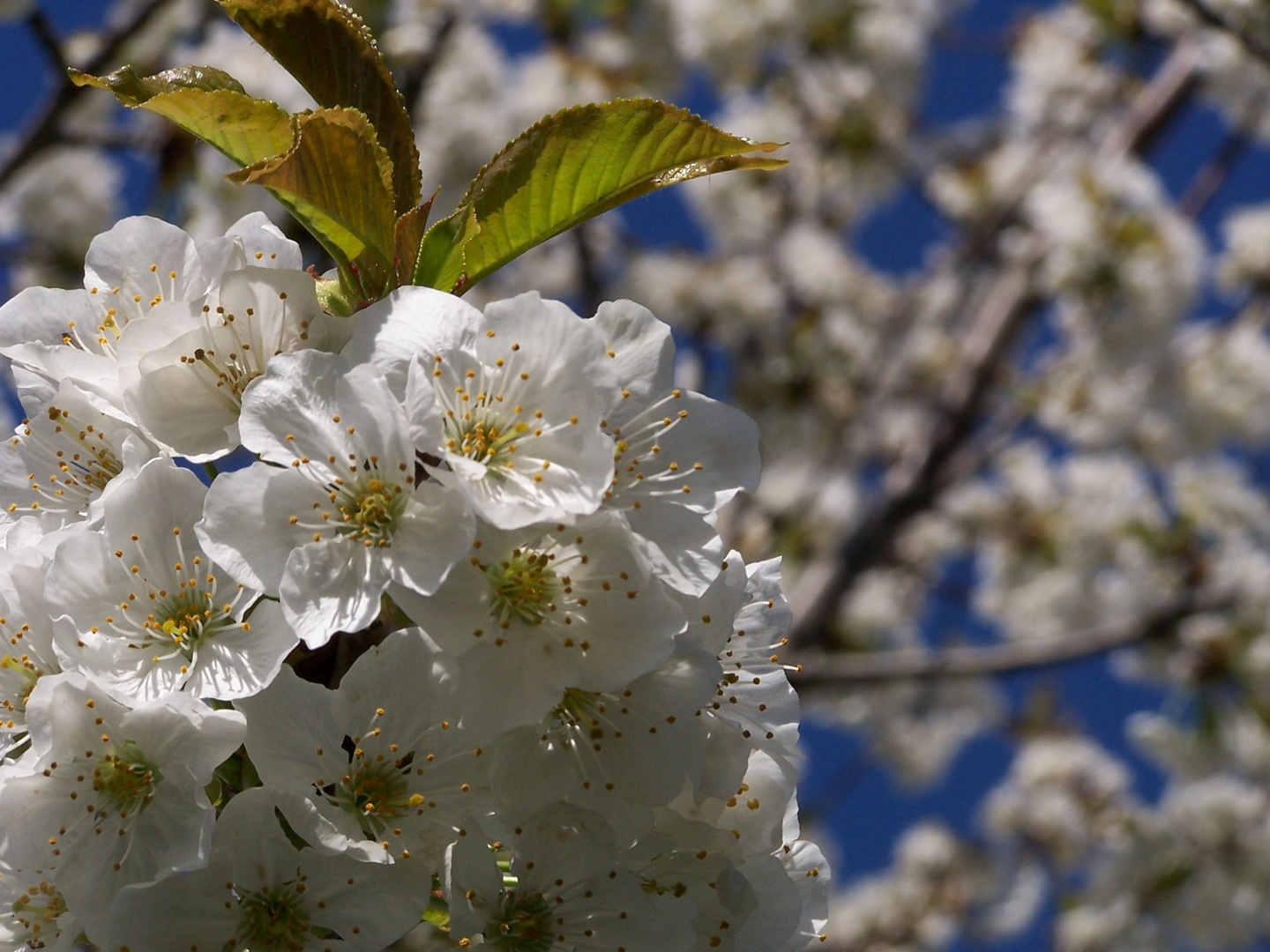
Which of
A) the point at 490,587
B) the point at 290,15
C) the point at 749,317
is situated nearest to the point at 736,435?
the point at 490,587

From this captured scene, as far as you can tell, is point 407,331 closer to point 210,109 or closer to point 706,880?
point 210,109

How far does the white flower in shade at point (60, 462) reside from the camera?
132 cm

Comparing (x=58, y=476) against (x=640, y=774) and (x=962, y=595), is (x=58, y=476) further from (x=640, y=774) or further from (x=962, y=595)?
(x=962, y=595)

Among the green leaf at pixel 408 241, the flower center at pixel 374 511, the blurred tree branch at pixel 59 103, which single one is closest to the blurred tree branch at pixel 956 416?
the blurred tree branch at pixel 59 103

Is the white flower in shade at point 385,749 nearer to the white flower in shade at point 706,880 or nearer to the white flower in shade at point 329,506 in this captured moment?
the white flower in shade at point 329,506

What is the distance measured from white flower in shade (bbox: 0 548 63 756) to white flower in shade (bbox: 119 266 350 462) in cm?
19

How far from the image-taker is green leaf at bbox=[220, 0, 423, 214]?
139cm

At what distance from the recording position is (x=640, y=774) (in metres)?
1.18

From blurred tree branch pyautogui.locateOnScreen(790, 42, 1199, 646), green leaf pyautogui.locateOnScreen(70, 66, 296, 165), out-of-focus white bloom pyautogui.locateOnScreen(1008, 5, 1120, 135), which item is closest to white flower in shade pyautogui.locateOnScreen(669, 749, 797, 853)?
green leaf pyautogui.locateOnScreen(70, 66, 296, 165)

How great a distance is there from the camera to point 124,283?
1444 millimetres

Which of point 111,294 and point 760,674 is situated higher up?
point 111,294

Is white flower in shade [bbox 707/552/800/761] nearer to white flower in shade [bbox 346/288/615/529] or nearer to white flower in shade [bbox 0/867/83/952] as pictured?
white flower in shade [bbox 346/288/615/529]

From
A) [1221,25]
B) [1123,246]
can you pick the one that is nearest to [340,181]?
[1221,25]

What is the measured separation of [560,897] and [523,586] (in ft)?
1.05
